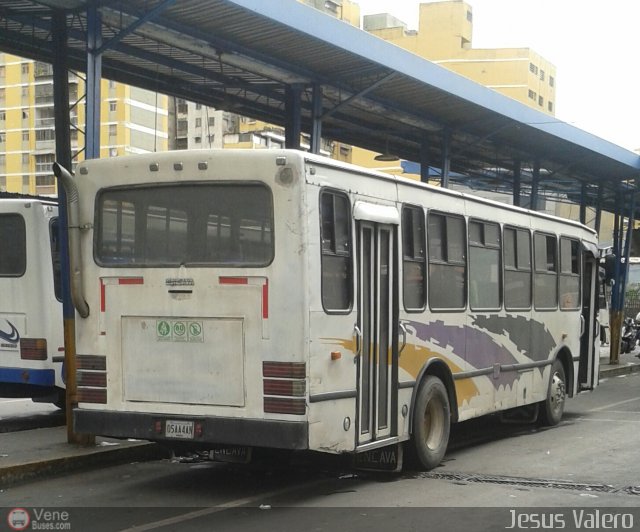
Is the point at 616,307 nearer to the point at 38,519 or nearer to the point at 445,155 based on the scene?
the point at 445,155

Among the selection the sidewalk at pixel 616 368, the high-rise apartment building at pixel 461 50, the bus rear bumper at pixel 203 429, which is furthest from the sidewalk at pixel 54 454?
the high-rise apartment building at pixel 461 50

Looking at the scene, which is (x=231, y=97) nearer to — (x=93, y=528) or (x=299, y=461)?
(x=299, y=461)

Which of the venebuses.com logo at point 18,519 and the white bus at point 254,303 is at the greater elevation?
the white bus at point 254,303

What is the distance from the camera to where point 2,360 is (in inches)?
526

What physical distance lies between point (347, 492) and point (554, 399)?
5.95m

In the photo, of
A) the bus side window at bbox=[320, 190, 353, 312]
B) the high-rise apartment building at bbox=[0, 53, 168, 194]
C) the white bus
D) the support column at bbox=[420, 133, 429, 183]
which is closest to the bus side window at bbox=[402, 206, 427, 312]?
the white bus

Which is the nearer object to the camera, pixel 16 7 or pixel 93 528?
pixel 93 528

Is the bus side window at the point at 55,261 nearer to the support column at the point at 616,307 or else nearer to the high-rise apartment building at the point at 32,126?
the support column at the point at 616,307

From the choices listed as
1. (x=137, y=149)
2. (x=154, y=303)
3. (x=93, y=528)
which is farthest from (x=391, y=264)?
(x=137, y=149)

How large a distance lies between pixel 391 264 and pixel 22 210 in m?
6.44

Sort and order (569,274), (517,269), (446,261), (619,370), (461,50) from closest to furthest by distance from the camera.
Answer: (446,261), (517,269), (569,274), (619,370), (461,50)

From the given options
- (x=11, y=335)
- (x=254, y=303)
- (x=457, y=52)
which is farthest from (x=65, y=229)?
(x=457, y=52)

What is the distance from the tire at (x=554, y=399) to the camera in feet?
45.3

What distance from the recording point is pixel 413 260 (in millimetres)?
9812
